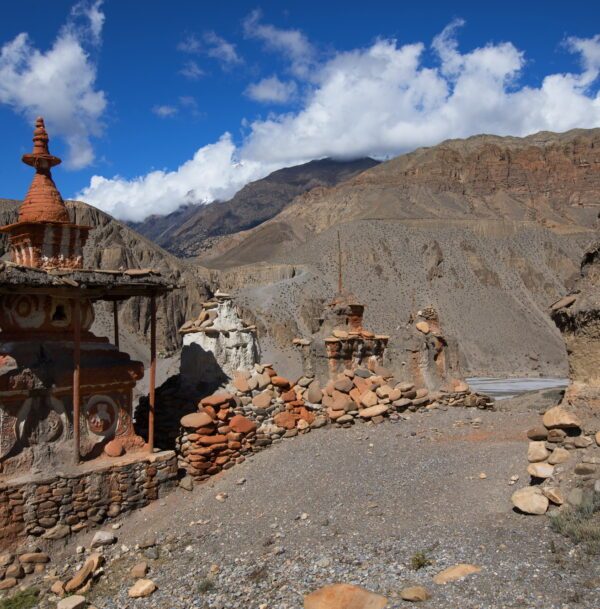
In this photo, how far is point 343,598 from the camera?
5406 millimetres

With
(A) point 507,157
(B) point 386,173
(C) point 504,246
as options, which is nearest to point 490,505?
(C) point 504,246

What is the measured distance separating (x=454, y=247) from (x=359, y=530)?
75084 millimetres

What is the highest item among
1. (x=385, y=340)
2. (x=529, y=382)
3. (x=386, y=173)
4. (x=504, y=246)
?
(x=386, y=173)

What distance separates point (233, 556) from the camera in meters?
7.36

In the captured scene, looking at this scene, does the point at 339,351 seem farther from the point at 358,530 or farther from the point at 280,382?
the point at 358,530

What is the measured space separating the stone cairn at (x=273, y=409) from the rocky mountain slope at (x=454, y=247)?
425cm

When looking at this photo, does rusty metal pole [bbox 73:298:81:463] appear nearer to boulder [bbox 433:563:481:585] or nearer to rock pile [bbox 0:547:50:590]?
rock pile [bbox 0:547:50:590]

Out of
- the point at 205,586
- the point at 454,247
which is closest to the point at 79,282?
the point at 205,586

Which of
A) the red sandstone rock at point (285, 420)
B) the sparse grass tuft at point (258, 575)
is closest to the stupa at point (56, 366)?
the red sandstone rock at point (285, 420)

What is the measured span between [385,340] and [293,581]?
36.4 ft

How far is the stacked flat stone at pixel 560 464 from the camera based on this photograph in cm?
650

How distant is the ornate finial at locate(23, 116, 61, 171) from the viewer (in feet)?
37.2

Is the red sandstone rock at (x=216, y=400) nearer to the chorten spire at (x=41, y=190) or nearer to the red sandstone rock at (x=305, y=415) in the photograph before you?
the red sandstone rock at (x=305, y=415)

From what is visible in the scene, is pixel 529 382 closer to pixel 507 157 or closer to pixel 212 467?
pixel 212 467
